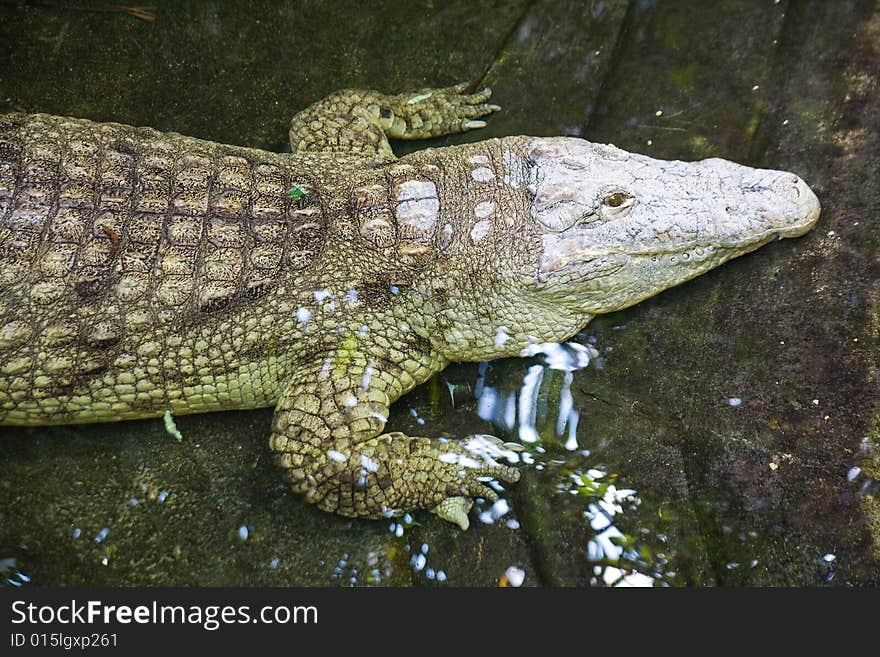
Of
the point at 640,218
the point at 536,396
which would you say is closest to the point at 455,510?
the point at 536,396

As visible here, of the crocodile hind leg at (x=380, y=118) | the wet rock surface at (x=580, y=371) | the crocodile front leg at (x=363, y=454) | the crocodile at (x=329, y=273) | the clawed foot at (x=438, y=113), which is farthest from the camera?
the clawed foot at (x=438, y=113)

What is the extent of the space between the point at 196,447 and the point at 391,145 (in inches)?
77.9

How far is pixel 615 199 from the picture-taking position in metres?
3.15

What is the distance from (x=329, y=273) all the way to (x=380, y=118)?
4.17ft

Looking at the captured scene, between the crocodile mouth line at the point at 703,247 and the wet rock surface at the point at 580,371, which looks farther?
→ the crocodile mouth line at the point at 703,247

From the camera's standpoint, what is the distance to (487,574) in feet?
9.62

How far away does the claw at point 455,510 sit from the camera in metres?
3.07

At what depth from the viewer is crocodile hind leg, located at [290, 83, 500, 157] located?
12.9 feet

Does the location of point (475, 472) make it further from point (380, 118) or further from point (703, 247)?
point (380, 118)

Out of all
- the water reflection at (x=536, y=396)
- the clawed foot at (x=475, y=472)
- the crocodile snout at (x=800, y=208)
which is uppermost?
the crocodile snout at (x=800, y=208)

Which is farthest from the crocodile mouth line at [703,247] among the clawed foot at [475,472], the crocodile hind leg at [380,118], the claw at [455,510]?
the crocodile hind leg at [380,118]

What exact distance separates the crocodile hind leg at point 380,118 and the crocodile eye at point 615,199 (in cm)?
125

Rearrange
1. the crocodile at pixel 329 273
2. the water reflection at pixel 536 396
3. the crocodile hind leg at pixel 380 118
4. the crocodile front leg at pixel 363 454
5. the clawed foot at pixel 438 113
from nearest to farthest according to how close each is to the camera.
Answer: the crocodile at pixel 329 273, the crocodile front leg at pixel 363 454, the water reflection at pixel 536 396, the crocodile hind leg at pixel 380 118, the clawed foot at pixel 438 113

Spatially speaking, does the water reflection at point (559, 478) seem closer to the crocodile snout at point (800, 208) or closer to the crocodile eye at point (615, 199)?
the crocodile eye at point (615, 199)
